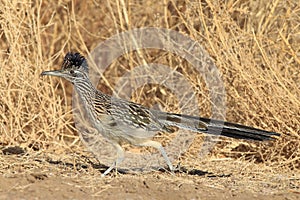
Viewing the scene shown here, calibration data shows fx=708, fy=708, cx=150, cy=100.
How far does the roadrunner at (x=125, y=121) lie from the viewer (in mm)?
5047

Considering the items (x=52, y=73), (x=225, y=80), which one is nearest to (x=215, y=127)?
(x=225, y=80)

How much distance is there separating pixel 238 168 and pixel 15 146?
1.93 meters

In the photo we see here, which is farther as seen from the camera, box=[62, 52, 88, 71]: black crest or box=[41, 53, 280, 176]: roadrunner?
box=[62, 52, 88, 71]: black crest

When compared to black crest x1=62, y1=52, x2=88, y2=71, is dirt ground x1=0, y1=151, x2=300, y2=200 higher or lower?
lower

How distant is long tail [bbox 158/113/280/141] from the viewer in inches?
205

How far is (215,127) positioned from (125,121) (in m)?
0.72

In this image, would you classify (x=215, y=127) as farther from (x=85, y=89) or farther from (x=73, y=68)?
(x=73, y=68)

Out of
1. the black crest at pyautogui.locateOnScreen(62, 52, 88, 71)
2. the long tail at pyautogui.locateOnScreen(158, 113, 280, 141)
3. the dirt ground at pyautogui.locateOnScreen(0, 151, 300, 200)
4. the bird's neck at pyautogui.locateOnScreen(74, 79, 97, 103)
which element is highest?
the black crest at pyautogui.locateOnScreen(62, 52, 88, 71)

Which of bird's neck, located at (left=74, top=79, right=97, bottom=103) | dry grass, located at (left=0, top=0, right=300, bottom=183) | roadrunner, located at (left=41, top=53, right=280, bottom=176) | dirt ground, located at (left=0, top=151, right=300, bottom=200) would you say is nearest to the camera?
dirt ground, located at (left=0, top=151, right=300, bottom=200)

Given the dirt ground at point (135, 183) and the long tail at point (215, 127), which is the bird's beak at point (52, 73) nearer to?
→ the dirt ground at point (135, 183)

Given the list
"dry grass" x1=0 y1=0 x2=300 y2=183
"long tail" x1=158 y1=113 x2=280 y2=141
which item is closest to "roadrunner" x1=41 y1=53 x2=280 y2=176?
"long tail" x1=158 y1=113 x2=280 y2=141

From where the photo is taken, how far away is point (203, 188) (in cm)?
484

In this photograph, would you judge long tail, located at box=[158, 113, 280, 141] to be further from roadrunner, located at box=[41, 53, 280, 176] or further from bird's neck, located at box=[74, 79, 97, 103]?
bird's neck, located at box=[74, 79, 97, 103]

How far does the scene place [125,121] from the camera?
16.7ft
